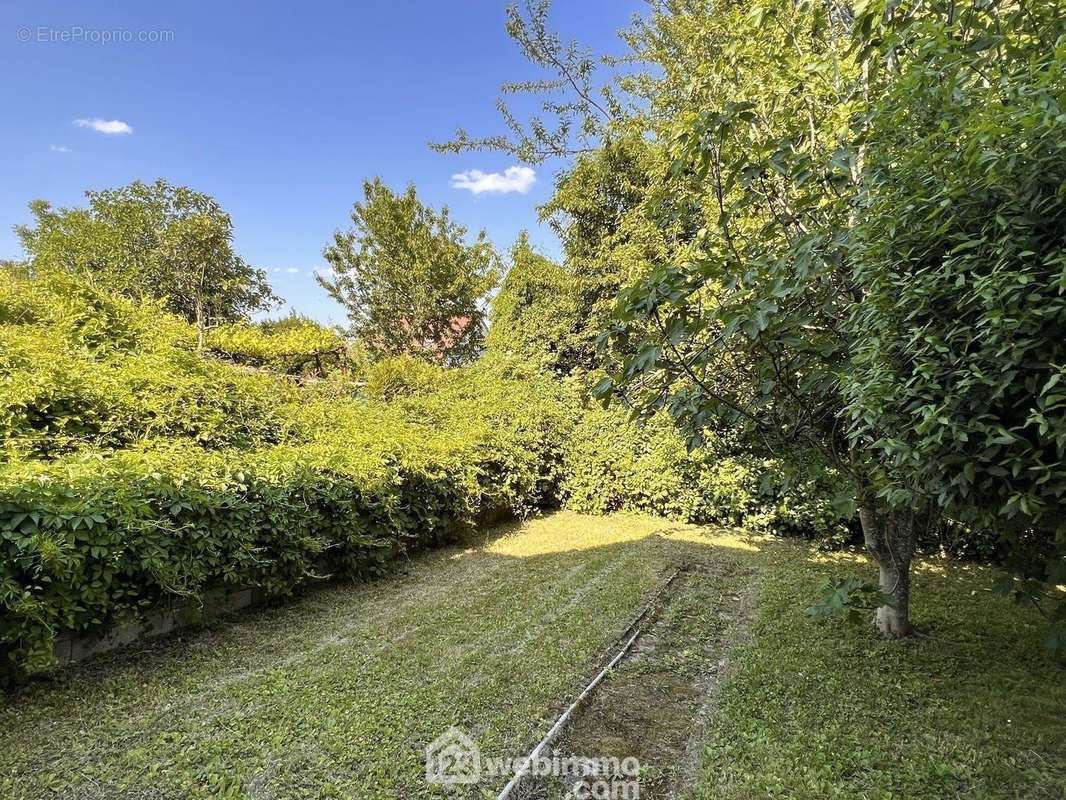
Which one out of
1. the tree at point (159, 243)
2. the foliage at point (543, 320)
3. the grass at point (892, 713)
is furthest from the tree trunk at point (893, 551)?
the tree at point (159, 243)

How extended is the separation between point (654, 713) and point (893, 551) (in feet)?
5.73

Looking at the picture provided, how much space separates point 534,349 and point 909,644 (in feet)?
23.1

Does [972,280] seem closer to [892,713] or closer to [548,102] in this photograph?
[892,713]

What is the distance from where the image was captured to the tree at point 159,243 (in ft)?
39.9

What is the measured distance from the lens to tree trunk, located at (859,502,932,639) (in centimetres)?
279

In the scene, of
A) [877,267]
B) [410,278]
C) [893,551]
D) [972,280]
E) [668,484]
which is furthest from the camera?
[410,278]

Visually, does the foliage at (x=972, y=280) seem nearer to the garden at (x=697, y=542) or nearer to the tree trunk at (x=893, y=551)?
the garden at (x=697, y=542)

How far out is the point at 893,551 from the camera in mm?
2879

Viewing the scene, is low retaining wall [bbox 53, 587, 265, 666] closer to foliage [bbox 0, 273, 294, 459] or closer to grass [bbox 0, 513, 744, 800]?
→ grass [bbox 0, 513, 744, 800]

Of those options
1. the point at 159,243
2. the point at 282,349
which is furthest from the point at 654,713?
A: the point at 159,243

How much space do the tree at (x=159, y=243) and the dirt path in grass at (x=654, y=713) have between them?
1306 cm

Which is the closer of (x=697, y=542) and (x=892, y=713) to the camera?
(x=892, y=713)

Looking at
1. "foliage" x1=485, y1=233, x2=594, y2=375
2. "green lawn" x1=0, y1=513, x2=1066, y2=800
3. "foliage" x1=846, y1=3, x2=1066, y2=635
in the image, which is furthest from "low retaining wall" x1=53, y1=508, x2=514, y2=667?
"foliage" x1=485, y1=233, x2=594, y2=375

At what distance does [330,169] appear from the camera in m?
12.9
